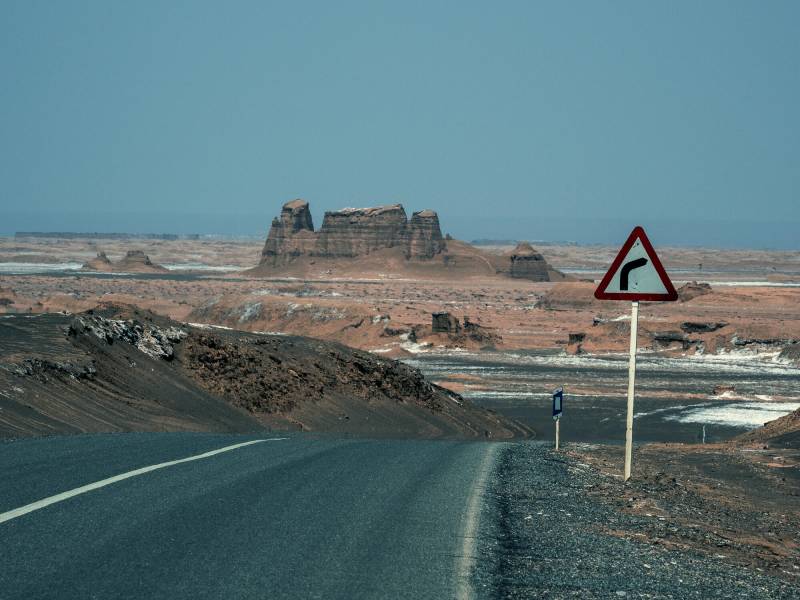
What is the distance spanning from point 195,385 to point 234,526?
1939 centimetres

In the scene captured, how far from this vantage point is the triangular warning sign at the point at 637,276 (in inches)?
440

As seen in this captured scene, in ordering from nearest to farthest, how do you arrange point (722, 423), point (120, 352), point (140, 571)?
point (140, 571)
point (120, 352)
point (722, 423)

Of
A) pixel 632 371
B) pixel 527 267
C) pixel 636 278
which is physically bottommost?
pixel 527 267

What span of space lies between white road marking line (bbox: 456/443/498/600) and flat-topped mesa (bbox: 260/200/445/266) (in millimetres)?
169151

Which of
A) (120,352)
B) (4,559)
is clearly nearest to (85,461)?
(4,559)

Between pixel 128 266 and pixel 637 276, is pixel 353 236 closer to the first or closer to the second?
pixel 128 266

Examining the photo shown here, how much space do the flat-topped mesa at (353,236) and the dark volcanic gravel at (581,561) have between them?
170280mm

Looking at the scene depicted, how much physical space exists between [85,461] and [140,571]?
4.43 metres

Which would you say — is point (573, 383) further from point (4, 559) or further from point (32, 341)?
point (4, 559)

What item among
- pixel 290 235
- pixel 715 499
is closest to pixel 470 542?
pixel 715 499

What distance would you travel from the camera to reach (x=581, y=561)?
24.5 ft

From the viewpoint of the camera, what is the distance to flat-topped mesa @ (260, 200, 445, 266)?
181000 millimetres

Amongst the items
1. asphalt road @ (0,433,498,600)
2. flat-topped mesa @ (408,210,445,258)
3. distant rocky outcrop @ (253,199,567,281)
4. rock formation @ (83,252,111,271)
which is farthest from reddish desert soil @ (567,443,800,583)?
rock formation @ (83,252,111,271)

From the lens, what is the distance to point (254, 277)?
179500mm
